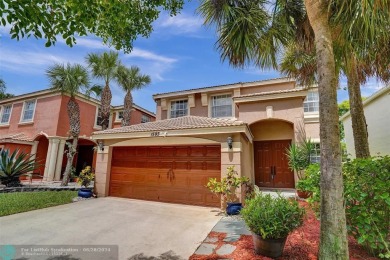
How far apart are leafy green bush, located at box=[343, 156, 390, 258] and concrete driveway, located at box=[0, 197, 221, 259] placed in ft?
10.7

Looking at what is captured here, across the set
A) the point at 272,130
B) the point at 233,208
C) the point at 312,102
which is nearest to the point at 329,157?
the point at 233,208

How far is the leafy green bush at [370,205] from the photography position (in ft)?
12.2

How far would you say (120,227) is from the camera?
5.90 m

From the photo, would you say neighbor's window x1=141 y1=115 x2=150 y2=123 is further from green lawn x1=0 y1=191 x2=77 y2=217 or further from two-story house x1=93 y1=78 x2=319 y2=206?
green lawn x1=0 y1=191 x2=77 y2=217

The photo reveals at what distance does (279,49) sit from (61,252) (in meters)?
8.00

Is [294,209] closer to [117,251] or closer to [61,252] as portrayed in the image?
[117,251]

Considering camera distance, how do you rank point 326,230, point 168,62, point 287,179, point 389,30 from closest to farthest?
point 326,230 → point 389,30 → point 168,62 → point 287,179

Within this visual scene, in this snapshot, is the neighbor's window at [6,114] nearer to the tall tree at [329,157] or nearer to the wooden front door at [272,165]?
the wooden front door at [272,165]

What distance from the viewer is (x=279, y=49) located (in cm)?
682

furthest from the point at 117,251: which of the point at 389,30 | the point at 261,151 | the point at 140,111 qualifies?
the point at 140,111

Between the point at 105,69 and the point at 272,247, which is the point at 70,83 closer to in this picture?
the point at 105,69

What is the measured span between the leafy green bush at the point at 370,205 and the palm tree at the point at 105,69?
16.1 meters

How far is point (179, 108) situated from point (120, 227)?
11805mm

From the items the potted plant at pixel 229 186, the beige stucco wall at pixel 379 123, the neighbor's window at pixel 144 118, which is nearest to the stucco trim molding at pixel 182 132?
the potted plant at pixel 229 186
